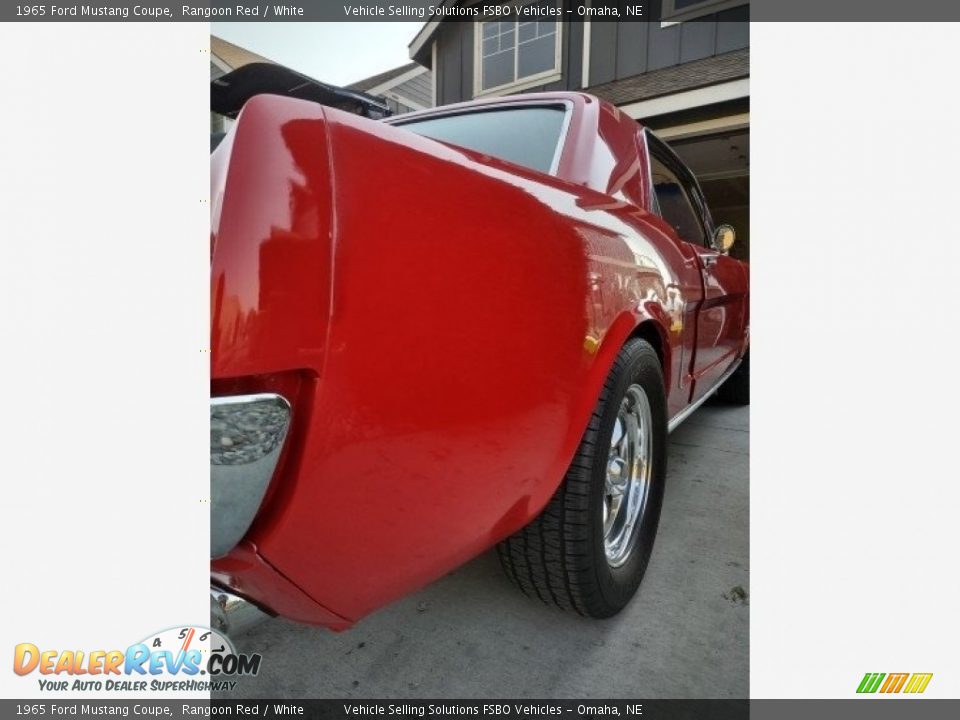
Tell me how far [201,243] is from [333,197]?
18 centimetres

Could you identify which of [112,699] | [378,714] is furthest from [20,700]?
[378,714]

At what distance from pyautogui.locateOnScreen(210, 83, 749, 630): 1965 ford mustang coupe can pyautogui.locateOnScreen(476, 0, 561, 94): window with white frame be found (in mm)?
8601

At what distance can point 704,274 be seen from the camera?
239 centimetres

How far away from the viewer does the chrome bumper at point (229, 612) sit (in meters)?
0.92

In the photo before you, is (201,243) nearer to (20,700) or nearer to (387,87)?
(20,700)

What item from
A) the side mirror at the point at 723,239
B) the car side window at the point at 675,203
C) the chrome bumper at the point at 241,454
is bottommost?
the chrome bumper at the point at 241,454

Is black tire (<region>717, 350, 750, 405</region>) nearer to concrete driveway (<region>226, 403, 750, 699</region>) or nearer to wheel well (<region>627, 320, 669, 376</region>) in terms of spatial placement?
concrete driveway (<region>226, 403, 750, 699</region>)

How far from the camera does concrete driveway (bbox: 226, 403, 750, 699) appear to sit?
1451 mm

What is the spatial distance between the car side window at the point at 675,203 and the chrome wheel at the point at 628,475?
0.82 m

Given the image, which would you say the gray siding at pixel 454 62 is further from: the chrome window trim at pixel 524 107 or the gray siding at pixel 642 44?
the chrome window trim at pixel 524 107

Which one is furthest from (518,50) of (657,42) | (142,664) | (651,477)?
(142,664)
